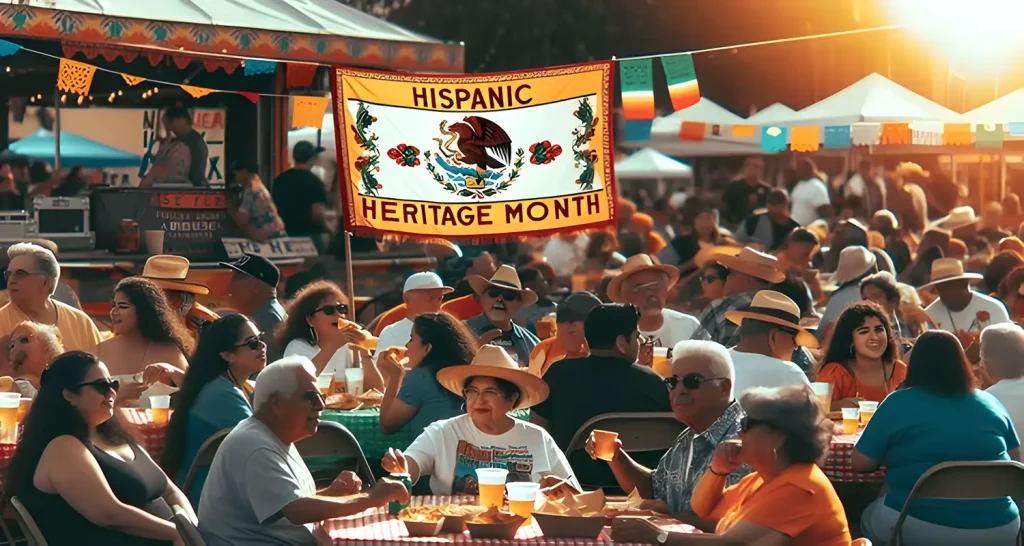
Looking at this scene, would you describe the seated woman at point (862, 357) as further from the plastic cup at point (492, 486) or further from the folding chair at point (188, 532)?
the folding chair at point (188, 532)

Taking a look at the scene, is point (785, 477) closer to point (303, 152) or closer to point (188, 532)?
point (188, 532)

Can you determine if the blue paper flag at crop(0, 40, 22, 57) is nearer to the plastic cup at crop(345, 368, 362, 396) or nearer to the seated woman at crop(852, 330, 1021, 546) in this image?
the plastic cup at crop(345, 368, 362, 396)

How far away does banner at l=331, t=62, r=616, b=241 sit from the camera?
9.66 m

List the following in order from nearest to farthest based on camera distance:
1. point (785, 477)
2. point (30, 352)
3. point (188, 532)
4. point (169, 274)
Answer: point (785, 477) < point (188, 532) < point (30, 352) < point (169, 274)

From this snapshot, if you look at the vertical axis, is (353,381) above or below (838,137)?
below

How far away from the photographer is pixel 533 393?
21.7ft

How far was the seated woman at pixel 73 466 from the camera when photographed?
5691mm

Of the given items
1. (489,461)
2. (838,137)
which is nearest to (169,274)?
(489,461)

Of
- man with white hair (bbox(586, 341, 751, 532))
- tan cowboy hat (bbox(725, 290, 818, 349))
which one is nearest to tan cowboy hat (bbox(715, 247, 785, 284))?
tan cowboy hat (bbox(725, 290, 818, 349))

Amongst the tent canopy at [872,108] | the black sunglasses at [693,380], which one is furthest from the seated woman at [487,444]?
the tent canopy at [872,108]

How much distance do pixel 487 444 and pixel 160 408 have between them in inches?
75.7

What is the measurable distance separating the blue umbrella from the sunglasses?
19477 mm

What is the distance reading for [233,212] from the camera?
598 inches

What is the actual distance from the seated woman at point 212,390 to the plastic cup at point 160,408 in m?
0.68
